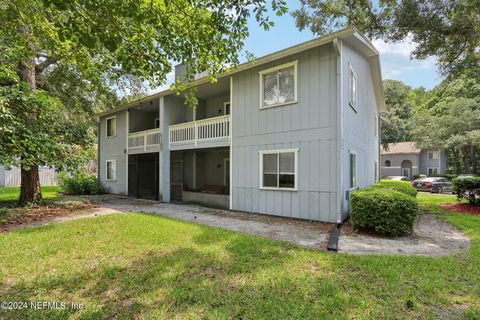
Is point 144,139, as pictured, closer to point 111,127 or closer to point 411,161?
point 111,127

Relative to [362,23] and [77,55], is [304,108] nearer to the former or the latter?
[77,55]

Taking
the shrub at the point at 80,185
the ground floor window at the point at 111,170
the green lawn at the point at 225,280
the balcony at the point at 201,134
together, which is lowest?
the green lawn at the point at 225,280

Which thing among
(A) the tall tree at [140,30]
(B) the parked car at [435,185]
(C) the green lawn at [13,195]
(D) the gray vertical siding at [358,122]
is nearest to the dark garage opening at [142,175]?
(C) the green lawn at [13,195]

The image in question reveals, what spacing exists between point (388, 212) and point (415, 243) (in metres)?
0.85

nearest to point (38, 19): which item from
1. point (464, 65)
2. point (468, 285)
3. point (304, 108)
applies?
point (304, 108)

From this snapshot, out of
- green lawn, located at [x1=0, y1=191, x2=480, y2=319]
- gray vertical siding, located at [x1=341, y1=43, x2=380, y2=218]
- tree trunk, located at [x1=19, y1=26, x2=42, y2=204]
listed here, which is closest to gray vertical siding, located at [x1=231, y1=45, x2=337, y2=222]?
gray vertical siding, located at [x1=341, y1=43, x2=380, y2=218]

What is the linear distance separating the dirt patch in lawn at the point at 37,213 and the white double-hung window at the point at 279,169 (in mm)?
7107

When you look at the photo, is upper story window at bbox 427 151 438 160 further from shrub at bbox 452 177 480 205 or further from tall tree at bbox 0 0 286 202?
tall tree at bbox 0 0 286 202

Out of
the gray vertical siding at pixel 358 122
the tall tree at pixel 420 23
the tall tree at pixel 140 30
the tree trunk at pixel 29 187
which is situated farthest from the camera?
the tall tree at pixel 420 23

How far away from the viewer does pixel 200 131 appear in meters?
11.9

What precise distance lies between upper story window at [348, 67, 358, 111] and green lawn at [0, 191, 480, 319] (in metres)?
5.37

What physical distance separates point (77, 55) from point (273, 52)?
5.85 meters

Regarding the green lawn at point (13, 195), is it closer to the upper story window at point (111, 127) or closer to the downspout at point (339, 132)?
the upper story window at point (111, 127)

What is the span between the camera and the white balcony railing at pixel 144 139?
13759 mm
